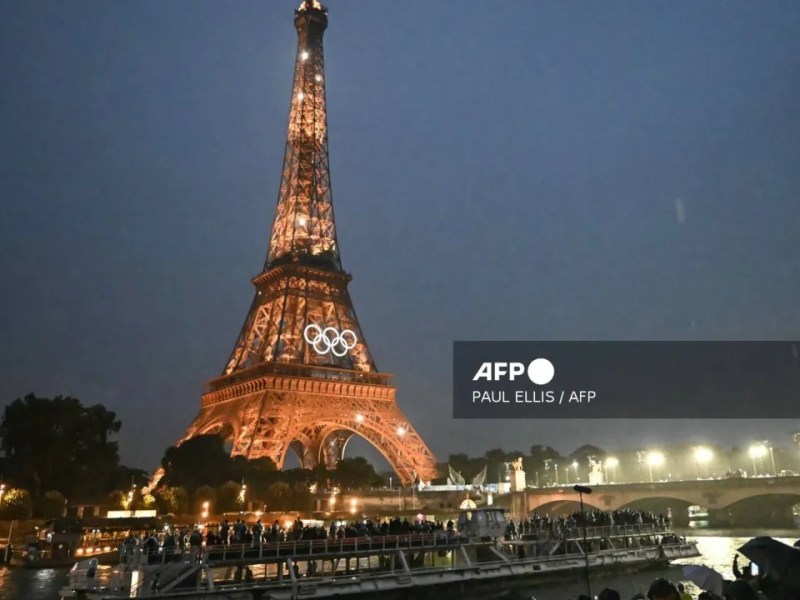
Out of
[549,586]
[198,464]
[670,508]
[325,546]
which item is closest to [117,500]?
[198,464]

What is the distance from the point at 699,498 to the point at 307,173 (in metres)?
57.8

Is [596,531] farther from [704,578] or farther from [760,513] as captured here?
[760,513]

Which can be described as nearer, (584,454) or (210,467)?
(210,467)

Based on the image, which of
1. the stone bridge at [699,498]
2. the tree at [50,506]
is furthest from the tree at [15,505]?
the stone bridge at [699,498]

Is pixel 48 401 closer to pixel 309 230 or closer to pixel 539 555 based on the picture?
pixel 309 230

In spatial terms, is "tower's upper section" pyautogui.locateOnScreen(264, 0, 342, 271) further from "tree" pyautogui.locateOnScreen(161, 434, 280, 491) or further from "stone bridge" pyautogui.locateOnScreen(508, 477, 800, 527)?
"stone bridge" pyautogui.locateOnScreen(508, 477, 800, 527)

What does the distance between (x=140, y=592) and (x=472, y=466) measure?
101941 mm

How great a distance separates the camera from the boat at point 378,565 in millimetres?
22000

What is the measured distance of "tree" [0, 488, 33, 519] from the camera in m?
48.2

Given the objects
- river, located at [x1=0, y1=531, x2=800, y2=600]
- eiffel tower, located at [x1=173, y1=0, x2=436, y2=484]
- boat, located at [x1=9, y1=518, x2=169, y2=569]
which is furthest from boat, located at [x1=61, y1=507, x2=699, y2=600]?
eiffel tower, located at [x1=173, y1=0, x2=436, y2=484]

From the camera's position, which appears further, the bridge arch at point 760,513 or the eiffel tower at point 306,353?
the bridge arch at point 760,513

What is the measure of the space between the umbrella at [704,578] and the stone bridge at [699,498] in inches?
2111

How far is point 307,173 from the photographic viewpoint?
8594 cm

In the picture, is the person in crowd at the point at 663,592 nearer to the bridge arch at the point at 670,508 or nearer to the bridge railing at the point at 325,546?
the bridge railing at the point at 325,546
